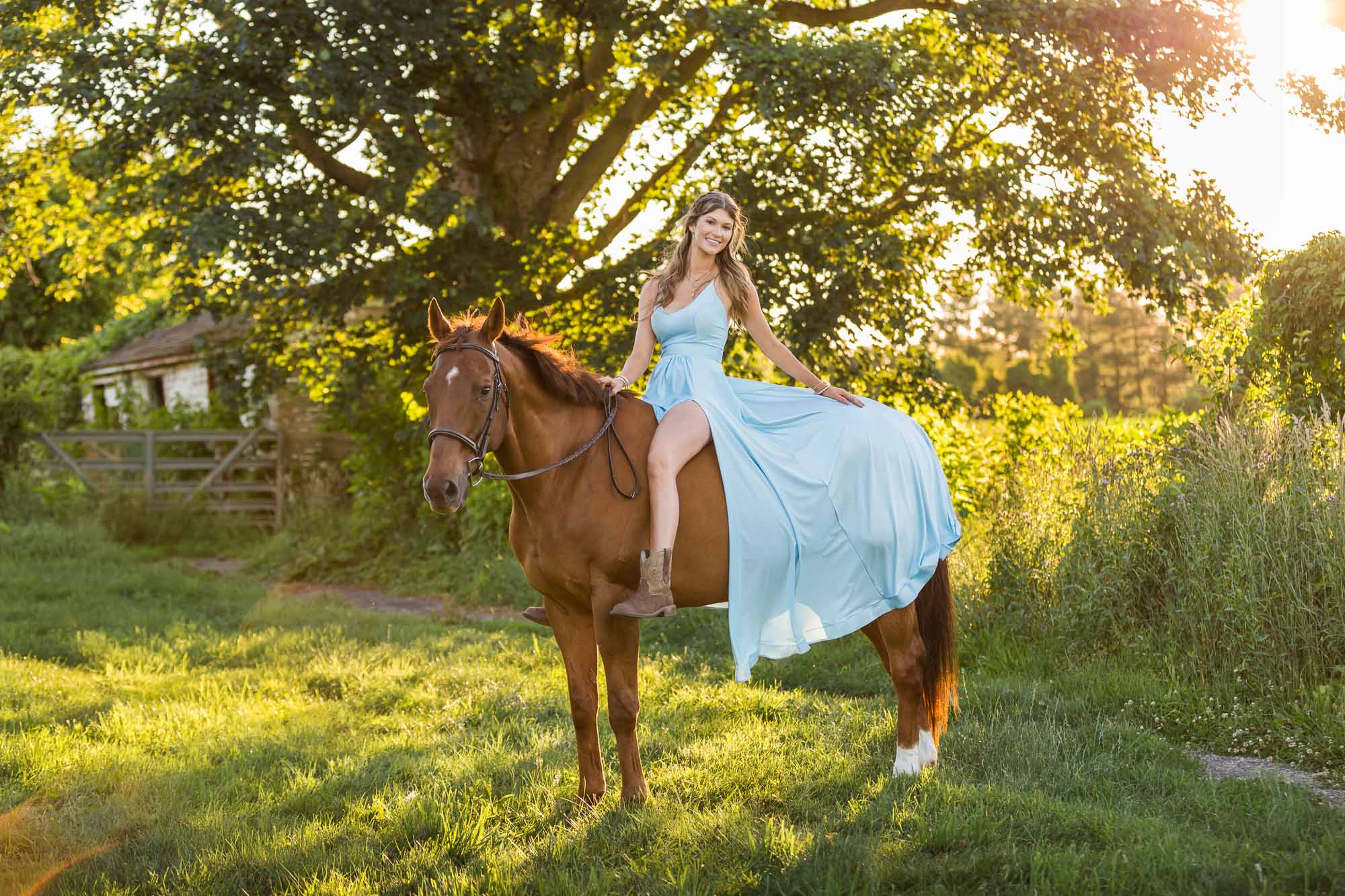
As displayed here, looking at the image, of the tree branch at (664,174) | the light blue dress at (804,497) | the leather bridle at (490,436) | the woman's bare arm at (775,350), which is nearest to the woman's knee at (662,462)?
the leather bridle at (490,436)

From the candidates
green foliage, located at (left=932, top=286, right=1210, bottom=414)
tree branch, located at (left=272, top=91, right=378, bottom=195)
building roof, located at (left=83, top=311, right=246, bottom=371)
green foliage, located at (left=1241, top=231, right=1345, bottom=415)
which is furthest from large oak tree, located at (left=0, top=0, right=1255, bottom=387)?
green foliage, located at (left=932, top=286, right=1210, bottom=414)

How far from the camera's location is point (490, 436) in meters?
4.32

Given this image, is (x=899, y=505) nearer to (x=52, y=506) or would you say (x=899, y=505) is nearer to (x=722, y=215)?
(x=722, y=215)

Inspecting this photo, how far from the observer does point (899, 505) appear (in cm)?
501

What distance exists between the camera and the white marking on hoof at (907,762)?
4.86 meters

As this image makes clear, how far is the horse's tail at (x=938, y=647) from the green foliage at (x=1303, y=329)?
12.9ft

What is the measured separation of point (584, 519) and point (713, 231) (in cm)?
159

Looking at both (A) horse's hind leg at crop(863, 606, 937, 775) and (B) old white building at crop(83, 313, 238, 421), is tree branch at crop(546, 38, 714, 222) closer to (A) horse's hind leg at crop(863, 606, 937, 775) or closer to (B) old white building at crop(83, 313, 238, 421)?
(A) horse's hind leg at crop(863, 606, 937, 775)

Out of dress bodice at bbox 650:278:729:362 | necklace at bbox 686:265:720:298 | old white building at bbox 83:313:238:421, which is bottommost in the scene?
dress bodice at bbox 650:278:729:362

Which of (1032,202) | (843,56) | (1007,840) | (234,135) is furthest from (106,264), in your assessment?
(1007,840)

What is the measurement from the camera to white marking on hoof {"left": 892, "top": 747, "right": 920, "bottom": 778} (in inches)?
191

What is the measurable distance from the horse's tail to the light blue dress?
21 cm

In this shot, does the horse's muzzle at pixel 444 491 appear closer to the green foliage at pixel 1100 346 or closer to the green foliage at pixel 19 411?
the green foliage at pixel 19 411

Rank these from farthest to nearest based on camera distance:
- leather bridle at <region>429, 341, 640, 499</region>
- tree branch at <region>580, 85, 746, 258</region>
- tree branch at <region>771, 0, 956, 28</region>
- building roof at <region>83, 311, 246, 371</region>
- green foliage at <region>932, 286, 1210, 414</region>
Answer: green foliage at <region>932, 286, 1210, 414</region> → building roof at <region>83, 311, 246, 371</region> → tree branch at <region>771, 0, 956, 28</region> → tree branch at <region>580, 85, 746, 258</region> → leather bridle at <region>429, 341, 640, 499</region>
